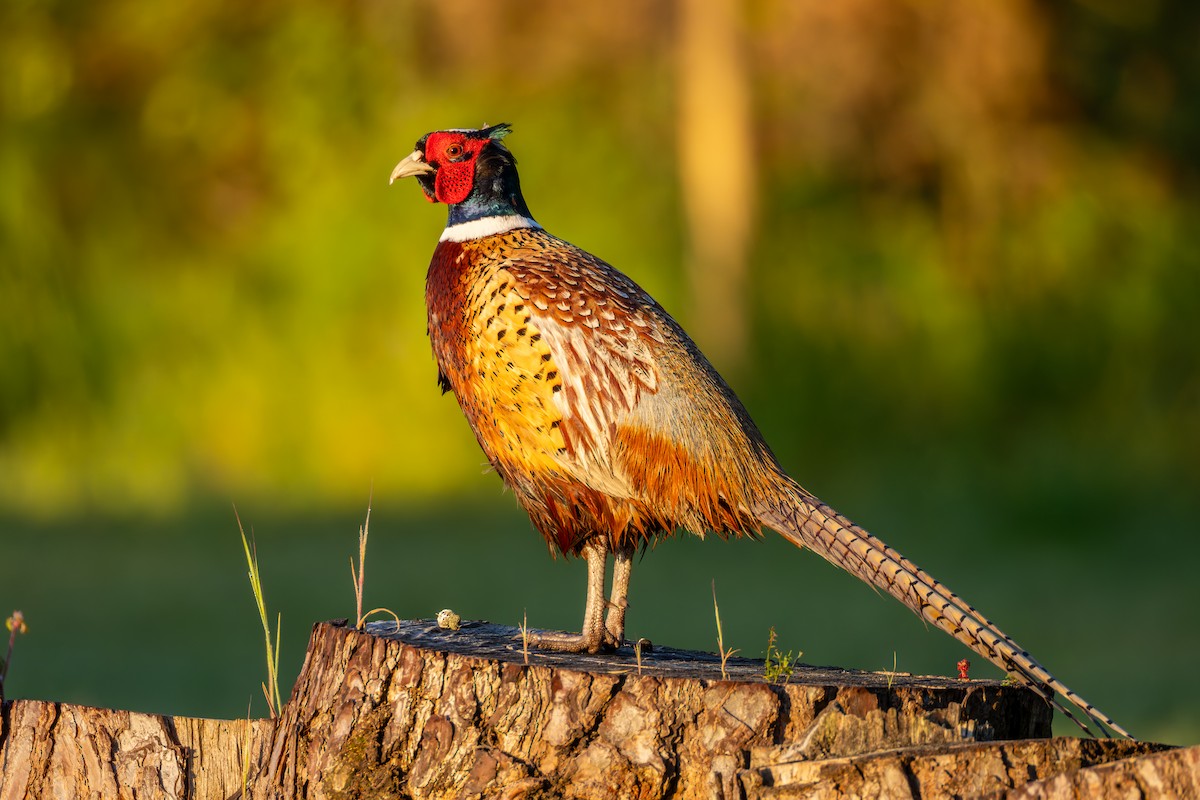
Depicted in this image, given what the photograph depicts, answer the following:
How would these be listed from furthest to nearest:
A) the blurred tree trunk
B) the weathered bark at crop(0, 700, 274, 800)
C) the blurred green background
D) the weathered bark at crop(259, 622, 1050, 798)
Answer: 1. the blurred tree trunk
2. the blurred green background
3. the weathered bark at crop(0, 700, 274, 800)
4. the weathered bark at crop(259, 622, 1050, 798)

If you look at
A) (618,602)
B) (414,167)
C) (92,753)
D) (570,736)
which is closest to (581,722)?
(570,736)

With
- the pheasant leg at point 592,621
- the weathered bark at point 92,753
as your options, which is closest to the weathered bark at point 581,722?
the pheasant leg at point 592,621

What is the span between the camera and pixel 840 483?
47.7 feet

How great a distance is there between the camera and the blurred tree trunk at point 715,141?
15.9 m

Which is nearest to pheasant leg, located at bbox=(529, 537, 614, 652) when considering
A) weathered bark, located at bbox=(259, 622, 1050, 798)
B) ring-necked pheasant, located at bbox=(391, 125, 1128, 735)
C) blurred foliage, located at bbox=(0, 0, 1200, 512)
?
ring-necked pheasant, located at bbox=(391, 125, 1128, 735)

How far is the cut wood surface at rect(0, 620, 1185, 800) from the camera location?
419cm

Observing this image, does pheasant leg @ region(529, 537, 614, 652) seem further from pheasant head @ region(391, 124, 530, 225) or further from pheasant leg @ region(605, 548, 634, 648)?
pheasant head @ region(391, 124, 530, 225)

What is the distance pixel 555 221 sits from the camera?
1584cm

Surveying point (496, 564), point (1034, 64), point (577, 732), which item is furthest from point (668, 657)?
point (1034, 64)

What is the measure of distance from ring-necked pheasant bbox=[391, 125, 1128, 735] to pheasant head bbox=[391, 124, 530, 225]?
0.89 ft

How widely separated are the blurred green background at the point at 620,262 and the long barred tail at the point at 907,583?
26.6 feet

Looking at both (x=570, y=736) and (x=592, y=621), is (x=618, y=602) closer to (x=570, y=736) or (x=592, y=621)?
(x=592, y=621)

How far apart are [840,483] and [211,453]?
20.1ft

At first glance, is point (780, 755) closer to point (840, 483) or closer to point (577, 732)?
point (577, 732)
